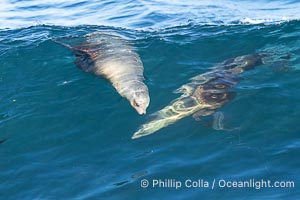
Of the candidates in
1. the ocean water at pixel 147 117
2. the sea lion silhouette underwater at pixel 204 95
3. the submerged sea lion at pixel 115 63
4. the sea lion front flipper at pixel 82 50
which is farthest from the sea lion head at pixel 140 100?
the sea lion front flipper at pixel 82 50

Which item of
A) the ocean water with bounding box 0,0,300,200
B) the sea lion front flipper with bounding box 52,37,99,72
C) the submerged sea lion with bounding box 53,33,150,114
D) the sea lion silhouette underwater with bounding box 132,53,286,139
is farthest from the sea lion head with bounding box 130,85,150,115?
the sea lion front flipper with bounding box 52,37,99,72

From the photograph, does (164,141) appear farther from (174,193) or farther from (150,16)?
(150,16)

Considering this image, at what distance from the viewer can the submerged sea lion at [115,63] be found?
1022 centimetres

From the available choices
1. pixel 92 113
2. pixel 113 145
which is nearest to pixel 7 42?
pixel 92 113

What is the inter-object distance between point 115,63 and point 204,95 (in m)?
2.46

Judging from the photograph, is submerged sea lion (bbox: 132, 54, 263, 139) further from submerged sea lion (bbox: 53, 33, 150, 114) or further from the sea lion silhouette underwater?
submerged sea lion (bbox: 53, 33, 150, 114)

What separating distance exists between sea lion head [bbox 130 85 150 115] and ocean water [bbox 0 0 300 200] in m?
0.17

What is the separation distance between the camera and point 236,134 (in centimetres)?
863

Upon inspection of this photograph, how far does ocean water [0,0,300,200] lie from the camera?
24.6 ft

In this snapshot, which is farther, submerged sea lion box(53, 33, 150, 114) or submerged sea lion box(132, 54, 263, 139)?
submerged sea lion box(53, 33, 150, 114)

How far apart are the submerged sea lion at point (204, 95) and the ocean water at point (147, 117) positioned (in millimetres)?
197

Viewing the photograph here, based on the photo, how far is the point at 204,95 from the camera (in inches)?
389

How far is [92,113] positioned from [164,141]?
1.97 meters

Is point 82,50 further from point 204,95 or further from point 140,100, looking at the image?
point 204,95
